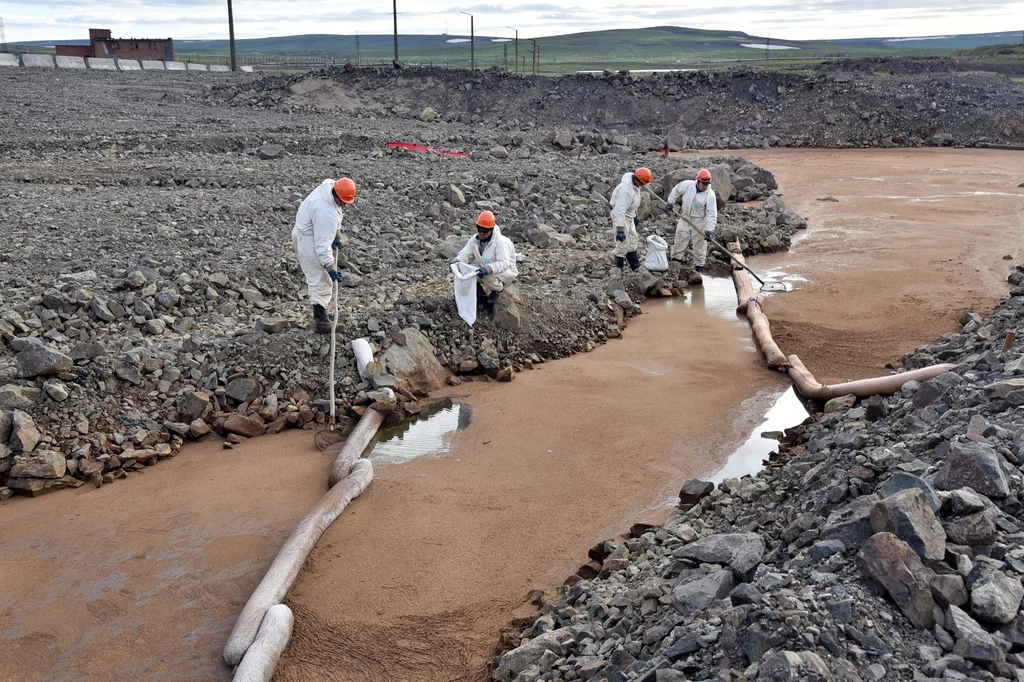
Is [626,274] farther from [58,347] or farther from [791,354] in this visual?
[58,347]

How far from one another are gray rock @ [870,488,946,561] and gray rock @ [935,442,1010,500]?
17.6 inches

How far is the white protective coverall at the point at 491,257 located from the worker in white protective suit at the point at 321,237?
1.44 meters

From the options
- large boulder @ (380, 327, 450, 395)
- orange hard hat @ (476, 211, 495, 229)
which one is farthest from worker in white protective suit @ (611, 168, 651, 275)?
large boulder @ (380, 327, 450, 395)

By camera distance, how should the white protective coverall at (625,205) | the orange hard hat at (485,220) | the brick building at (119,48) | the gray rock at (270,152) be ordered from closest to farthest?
the orange hard hat at (485,220)
the white protective coverall at (625,205)
the gray rock at (270,152)
the brick building at (119,48)

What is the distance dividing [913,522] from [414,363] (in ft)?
17.4

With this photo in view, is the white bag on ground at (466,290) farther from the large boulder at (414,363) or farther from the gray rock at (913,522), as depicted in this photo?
the gray rock at (913,522)

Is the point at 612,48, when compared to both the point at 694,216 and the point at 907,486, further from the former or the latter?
Answer: the point at 907,486

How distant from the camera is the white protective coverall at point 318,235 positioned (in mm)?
7793

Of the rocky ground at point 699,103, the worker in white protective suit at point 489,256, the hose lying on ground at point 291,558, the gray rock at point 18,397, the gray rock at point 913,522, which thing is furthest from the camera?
the rocky ground at point 699,103

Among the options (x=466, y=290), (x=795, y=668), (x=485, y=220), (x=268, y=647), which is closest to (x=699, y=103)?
(x=485, y=220)

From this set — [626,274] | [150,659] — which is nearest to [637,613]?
[150,659]

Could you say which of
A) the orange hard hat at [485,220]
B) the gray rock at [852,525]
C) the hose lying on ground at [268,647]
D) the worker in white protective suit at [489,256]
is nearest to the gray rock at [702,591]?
the gray rock at [852,525]

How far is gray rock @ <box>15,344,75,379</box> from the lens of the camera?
22.4 ft

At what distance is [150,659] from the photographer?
4.79m
